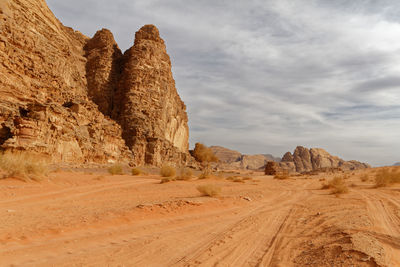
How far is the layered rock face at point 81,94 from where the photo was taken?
63.6ft

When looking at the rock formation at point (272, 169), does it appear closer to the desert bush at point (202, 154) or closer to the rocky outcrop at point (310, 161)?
the desert bush at point (202, 154)

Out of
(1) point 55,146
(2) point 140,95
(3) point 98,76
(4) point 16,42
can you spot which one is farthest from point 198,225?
(3) point 98,76

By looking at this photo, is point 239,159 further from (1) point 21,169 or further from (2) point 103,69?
(1) point 21,169

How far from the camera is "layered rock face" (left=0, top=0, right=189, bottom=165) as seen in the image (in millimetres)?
19375

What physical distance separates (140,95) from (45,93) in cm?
1758

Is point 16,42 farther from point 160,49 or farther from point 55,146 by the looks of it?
point 160,49

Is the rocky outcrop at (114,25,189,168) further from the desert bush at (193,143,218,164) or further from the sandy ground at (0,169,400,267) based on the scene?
the sandy ground at (0,169,400,267)

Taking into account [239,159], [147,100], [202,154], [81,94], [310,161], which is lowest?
[239,159]

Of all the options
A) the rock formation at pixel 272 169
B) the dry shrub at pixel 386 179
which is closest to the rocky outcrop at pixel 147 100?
the rock formation at pixel 272 169

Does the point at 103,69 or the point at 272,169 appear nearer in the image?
→ the point at 103,69

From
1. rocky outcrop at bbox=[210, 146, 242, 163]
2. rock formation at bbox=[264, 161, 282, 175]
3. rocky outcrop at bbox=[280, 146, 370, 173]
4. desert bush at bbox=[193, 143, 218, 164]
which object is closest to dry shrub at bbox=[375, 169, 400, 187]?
rock formation at bbox=[264, 161, 282, 175]

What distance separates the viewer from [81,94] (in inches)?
1304

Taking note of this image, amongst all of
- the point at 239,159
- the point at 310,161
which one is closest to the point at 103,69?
the point at 310,161

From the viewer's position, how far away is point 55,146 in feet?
64.1
